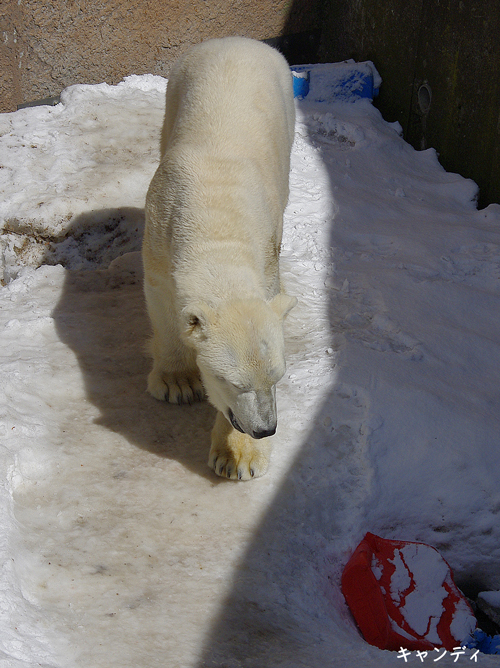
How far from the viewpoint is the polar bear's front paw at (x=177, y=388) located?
2.95 m

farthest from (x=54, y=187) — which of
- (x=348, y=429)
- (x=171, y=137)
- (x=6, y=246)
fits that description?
(x=348, y=429)

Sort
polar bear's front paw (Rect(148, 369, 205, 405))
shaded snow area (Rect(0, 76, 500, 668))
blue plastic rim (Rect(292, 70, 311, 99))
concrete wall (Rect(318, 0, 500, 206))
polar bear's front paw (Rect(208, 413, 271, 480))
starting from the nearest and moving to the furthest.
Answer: shaded snow area (Rect(0, 76, 500, 668)) → polar bear's front paw (Rect(208, 413, 271, 480)) → polar bear's front paw (Rect(148, 369, 205, 405)) → concrete wall (Rect(318, 0, 500, 206)) → blue plastic rim (Rect(292, 70, 311, 99))

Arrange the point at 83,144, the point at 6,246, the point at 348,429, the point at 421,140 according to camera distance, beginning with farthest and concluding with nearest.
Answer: the point at 421,140 → the point at 83,144 → the point at 6,246 → the point at 348,429

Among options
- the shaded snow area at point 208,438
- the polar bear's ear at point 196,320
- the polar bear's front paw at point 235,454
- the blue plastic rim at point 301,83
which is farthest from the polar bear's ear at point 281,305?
the blue plastic rim at point 301,83

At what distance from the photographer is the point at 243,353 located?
6.74 ft

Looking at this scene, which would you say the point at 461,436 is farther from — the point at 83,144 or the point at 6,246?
the point at 83,144

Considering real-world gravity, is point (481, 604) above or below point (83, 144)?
below

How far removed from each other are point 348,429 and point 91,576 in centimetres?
124

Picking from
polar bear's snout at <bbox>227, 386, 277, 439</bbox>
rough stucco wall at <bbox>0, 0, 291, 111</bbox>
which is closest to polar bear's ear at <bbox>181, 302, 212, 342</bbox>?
polar bear's snout at <bbox>227, 386, 277, 439</bbox>

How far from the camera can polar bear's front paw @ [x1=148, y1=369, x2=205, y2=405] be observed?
2947 millimetres

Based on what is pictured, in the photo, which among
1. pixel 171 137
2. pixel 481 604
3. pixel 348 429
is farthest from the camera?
pixel 171 137

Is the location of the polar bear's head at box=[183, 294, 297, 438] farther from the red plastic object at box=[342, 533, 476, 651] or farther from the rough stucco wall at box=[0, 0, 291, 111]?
the rough stucco wall at box=[0, 0, 291, 111]

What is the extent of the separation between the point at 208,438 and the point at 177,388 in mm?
288

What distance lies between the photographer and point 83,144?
16.2 ft
